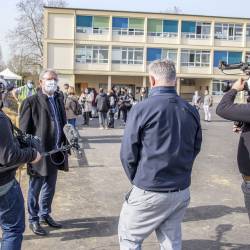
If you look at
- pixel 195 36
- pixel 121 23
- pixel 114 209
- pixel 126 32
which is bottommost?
pixel 114 209

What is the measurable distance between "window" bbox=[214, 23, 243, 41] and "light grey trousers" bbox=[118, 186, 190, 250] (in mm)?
58090

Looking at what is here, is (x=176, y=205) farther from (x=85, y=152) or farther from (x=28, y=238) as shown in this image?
(x=85, y=152)

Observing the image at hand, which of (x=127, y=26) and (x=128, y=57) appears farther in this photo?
(x=127, y=26)

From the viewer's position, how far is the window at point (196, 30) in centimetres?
5838

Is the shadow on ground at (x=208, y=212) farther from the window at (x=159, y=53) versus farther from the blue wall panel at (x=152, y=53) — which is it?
the blue wall panel at (x=152, y=53)

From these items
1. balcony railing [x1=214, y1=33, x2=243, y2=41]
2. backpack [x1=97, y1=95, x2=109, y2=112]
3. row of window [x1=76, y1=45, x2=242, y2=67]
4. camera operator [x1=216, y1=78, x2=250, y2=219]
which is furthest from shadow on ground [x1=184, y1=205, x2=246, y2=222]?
balcony railing [x1=214, y1=33, x2=243, y2=41]

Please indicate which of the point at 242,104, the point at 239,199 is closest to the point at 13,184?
the point at 242,104

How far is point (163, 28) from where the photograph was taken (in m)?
57.7

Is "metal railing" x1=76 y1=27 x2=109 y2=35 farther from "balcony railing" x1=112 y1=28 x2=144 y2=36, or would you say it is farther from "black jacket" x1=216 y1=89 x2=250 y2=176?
"black jacket" x1=216 y1=89 x2=250 y2=176

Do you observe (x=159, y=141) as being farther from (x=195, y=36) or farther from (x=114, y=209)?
(x=195, y=36)

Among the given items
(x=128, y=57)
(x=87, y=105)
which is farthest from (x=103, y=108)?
(x=128, y=57)

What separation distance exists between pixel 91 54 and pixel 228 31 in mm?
17901

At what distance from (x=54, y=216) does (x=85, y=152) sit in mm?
5714

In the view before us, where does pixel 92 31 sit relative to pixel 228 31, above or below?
below
